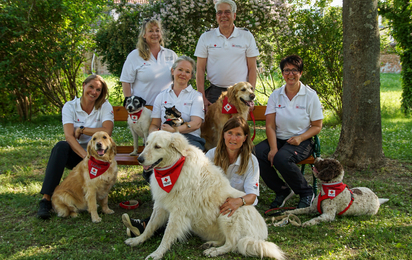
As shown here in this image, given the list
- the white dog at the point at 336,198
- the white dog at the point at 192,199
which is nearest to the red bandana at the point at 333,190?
the white dog at the point at 336,198

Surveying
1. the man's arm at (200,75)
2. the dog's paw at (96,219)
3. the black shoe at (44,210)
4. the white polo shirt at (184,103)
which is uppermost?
the man's arm at (200,75)

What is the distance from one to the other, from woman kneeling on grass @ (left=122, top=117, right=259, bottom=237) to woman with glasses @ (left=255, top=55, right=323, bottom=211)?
712 millimetres

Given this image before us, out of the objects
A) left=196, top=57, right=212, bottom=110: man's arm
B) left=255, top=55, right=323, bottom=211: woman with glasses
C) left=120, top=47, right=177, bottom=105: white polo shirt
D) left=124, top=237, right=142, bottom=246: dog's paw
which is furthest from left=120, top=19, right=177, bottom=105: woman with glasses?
left=124, top=237, right=142, bottom=246: dog's paw

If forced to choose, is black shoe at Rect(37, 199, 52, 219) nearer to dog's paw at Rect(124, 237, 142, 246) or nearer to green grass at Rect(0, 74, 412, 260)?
green grass at Rect(0, 74, 412, 260)

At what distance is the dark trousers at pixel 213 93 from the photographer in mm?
4723

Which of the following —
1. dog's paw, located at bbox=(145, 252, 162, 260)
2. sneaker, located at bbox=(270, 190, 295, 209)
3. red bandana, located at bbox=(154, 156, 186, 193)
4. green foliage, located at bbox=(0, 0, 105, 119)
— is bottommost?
sneaker, located at bbox=(270, 190, 295, 209)

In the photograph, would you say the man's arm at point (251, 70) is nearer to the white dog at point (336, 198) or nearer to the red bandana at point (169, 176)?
the white dog at point (336, 198)

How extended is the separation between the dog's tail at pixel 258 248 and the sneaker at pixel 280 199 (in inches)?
51.3

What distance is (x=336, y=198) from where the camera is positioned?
3445 millimetres

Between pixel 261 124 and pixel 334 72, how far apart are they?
2736mm

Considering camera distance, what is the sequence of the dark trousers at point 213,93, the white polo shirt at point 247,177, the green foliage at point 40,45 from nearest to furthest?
the white polo shirt at point 247,177
the dark trousers at point 213,93
the green foliage at point 40,45

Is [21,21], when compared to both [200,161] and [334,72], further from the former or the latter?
[334,72]

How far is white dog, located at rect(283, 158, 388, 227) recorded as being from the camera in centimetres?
343

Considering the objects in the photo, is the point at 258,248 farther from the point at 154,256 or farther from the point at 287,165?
the point at 287,165
